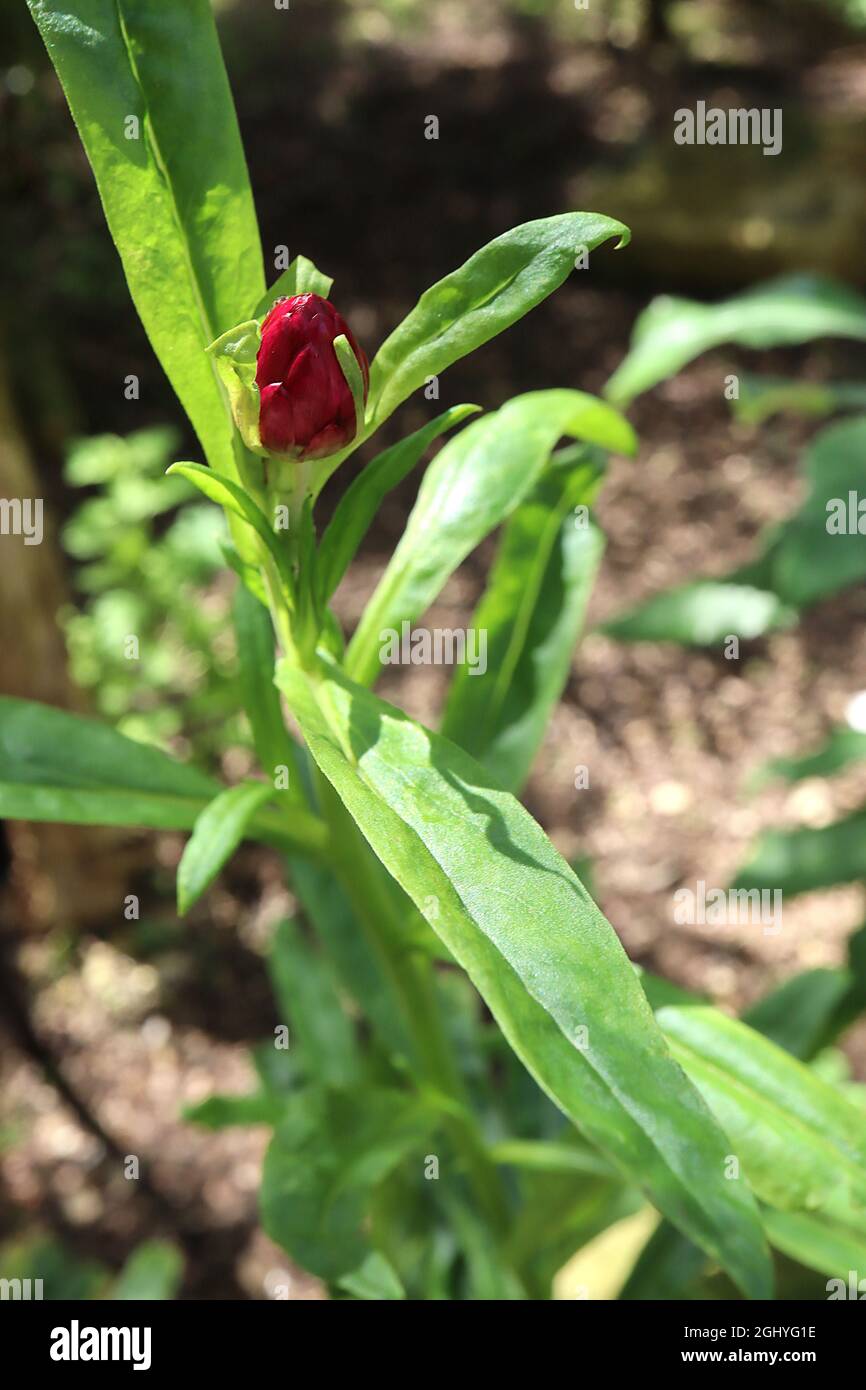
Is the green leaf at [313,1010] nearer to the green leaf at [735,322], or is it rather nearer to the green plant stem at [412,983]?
the green plant stem at [412,983]

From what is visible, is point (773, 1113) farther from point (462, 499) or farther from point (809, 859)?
point (809, 859)

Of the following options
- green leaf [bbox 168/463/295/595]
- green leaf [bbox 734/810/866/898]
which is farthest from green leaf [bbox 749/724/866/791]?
green leaf [bbox 168/463/295/595]

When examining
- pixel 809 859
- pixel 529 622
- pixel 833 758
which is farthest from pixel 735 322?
pixel 529 622

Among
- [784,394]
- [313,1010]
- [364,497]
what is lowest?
[313,1010]

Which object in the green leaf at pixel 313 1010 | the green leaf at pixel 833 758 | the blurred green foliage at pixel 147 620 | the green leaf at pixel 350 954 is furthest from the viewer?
the blurred green foliage at pixel 147 620

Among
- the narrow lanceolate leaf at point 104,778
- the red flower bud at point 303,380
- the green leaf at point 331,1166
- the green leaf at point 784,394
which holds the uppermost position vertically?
the green leaf at point 784,394

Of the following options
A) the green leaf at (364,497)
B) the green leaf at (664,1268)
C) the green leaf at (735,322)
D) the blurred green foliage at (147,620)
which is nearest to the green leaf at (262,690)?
the green leaf at (364,497)
